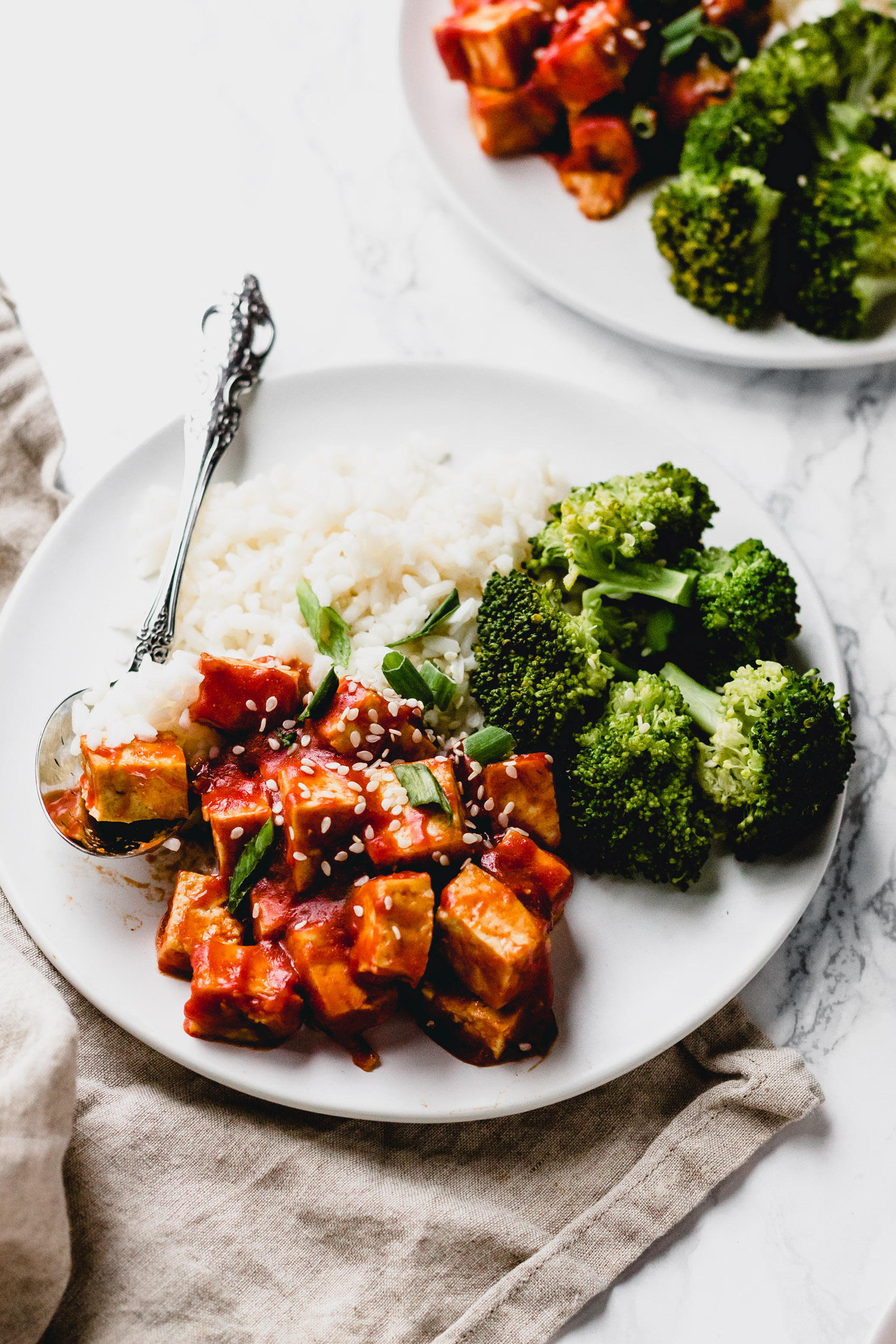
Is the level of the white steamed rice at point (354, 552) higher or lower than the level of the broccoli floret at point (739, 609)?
higher

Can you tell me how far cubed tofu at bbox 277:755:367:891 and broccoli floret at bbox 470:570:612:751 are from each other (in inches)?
18.3

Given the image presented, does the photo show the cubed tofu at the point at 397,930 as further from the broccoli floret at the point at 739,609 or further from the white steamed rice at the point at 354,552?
the broccoli floret at the point at 739,609

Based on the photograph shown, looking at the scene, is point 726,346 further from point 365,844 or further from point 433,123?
point 365,844

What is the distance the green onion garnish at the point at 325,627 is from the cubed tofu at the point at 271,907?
625 mm

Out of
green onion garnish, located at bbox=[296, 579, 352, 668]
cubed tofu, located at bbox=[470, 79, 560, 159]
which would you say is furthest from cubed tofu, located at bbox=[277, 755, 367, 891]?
cubed tofu, located at bbox=[470, 79, 560, 159]

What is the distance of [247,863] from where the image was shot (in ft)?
8.81

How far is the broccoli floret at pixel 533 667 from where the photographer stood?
2846 mm

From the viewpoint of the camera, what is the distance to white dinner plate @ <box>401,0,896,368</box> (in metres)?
3.62

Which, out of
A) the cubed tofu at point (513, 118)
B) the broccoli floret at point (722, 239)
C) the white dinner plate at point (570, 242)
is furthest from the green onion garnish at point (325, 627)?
the cubed tofu at point (513, 118)

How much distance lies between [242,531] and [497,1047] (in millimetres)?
1563

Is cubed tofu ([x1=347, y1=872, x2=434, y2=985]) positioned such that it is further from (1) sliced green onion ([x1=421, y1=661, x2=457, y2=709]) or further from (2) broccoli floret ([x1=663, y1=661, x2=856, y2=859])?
(2) broccoli floret ([x1=663, y1=661, x2=856, y2=859])

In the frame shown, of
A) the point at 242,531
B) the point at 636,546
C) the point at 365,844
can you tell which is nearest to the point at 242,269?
the point at 242,531

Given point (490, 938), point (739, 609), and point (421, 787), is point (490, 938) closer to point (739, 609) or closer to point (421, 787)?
point (421, 787)

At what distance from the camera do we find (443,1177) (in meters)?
2.75
